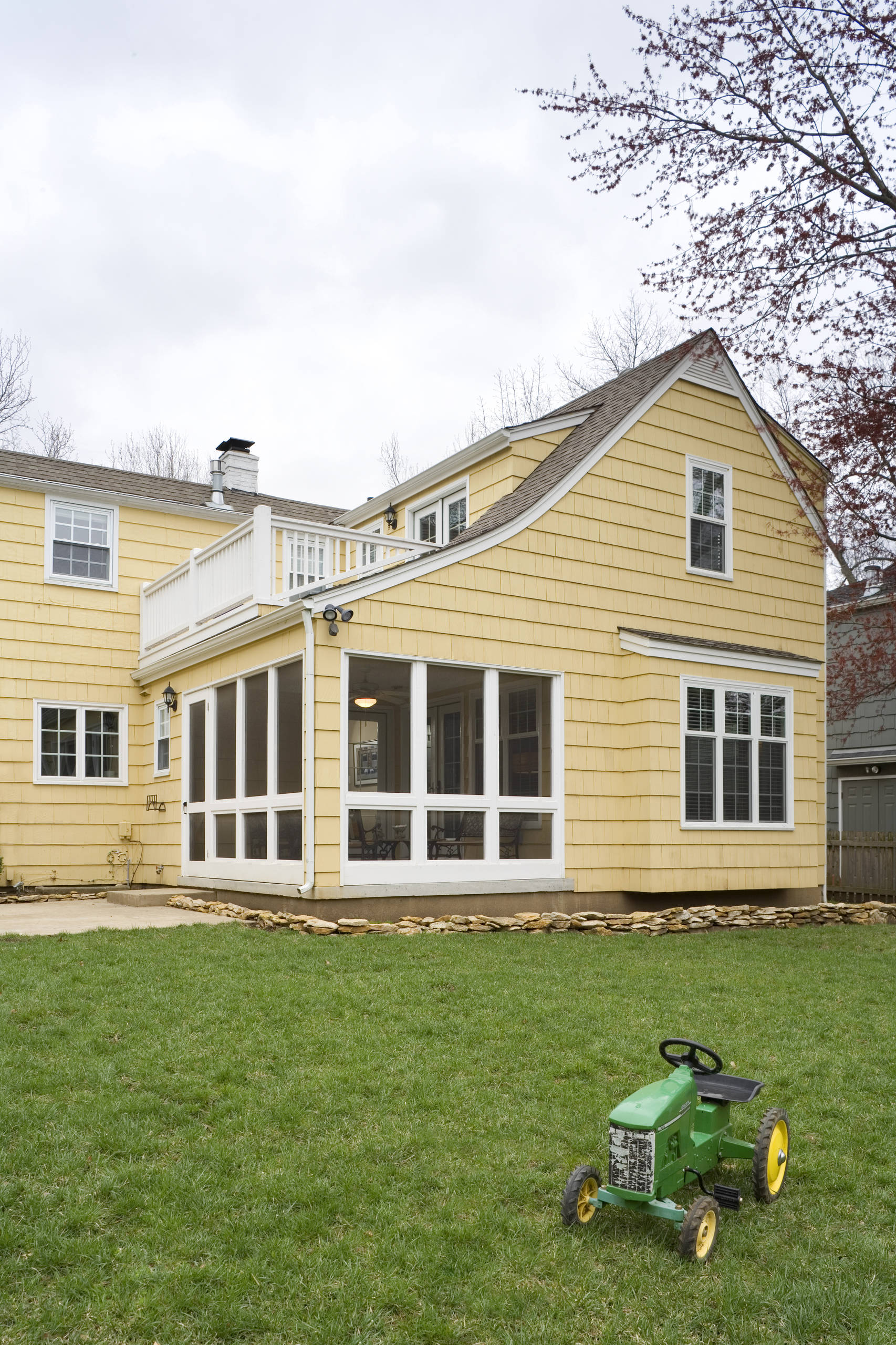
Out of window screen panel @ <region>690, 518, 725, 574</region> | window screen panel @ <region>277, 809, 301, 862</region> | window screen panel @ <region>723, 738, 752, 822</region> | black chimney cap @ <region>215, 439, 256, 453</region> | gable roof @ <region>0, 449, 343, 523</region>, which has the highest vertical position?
black chimney cap @ <region>215, 439, 256, 453</region>

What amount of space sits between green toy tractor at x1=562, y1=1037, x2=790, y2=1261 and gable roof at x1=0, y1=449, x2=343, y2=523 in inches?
418

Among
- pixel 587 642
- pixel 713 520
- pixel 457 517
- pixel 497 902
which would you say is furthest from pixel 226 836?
pixel 713 520

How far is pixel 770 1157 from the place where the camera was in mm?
4227

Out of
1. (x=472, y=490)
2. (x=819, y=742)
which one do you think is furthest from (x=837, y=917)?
(x=472, y=490)

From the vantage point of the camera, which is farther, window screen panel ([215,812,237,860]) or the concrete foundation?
window screen panel ([215,812,237,860])

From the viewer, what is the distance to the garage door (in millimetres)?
18859

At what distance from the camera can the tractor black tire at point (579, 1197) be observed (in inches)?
153

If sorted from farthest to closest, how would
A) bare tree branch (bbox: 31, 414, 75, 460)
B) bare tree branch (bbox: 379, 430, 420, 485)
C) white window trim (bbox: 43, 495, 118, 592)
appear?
bare tree branch (bbox: 379, 430, 420, 485)
bare tree branch (bbox: 31, 414, 75, 460)
white window trim (bbox: 43, 495, 118, 592)

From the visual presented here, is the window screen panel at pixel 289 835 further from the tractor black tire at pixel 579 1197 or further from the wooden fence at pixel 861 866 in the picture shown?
the wooden fence at pixel 861 866

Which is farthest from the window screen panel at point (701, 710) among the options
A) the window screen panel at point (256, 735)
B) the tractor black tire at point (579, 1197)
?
the tractor black tire at point (579, 1197)

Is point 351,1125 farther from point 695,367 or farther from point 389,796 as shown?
point 695,367

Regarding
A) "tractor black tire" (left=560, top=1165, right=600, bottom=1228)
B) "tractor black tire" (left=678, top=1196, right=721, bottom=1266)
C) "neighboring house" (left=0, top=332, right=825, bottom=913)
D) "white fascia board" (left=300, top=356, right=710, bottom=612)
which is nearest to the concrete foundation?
"neighboring house" (left=0, top=332, right=825, bottom=913)

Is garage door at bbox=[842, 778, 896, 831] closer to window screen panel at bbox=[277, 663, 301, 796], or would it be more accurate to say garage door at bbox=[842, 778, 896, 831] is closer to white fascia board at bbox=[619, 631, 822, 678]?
white fascia board at bbox=[619, 631, 822, 678]

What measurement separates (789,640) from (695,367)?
3744 mm
